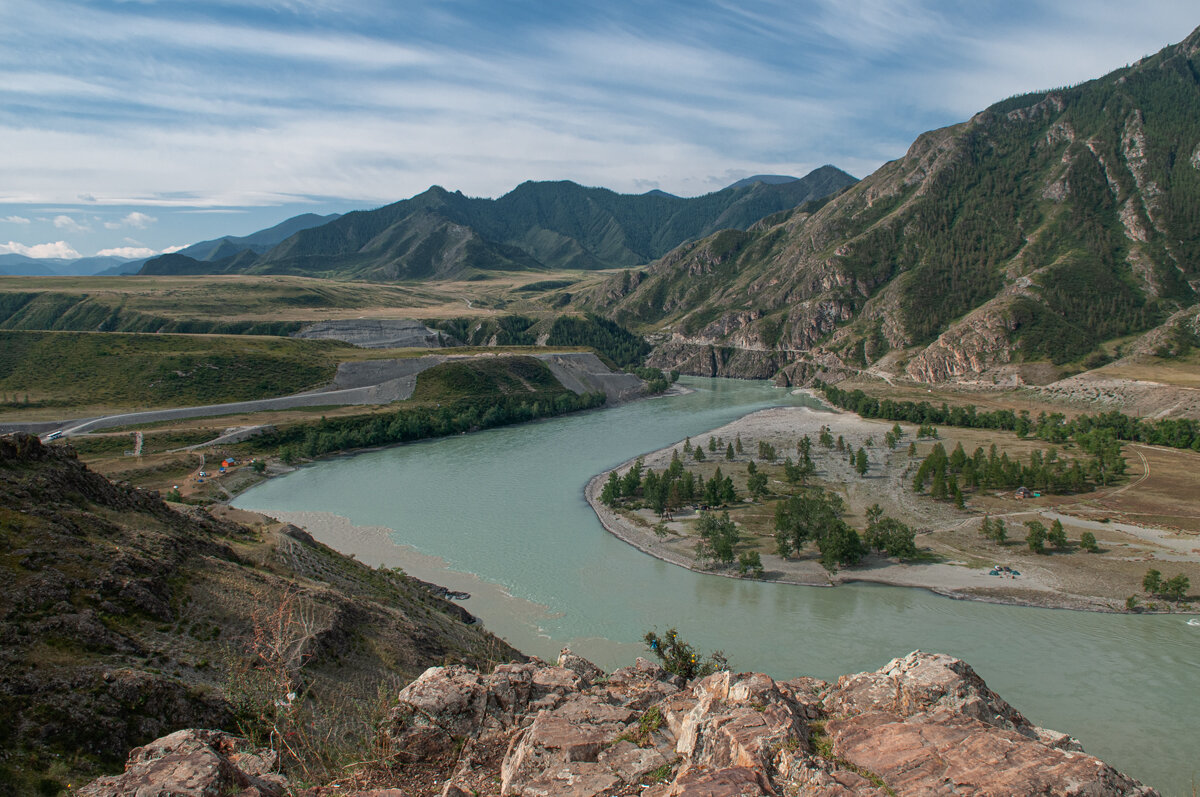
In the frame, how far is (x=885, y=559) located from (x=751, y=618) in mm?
14066

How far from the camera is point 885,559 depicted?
43938 mm

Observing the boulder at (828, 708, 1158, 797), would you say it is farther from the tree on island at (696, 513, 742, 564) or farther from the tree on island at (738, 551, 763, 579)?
the tree on island at (696, 513, 742, 564)

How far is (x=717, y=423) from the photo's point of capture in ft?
331

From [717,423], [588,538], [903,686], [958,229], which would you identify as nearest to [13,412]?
[588,538]

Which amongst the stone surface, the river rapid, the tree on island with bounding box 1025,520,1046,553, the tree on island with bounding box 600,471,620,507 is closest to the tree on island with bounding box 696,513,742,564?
the river rapid

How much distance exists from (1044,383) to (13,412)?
497 ft

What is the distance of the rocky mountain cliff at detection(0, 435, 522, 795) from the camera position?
13.1 meters

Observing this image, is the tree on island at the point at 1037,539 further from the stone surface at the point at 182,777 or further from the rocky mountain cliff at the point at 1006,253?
the rocky mountain cliff at the point at 1006,253

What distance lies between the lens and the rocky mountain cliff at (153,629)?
42.9ft

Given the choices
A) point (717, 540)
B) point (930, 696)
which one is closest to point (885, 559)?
point (717, 540)

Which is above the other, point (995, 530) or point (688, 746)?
point (688, 746)

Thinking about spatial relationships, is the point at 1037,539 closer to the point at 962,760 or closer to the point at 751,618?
the point at 751,618

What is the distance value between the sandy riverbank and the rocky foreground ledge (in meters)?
31.3

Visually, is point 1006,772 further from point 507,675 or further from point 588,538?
point 588,538
